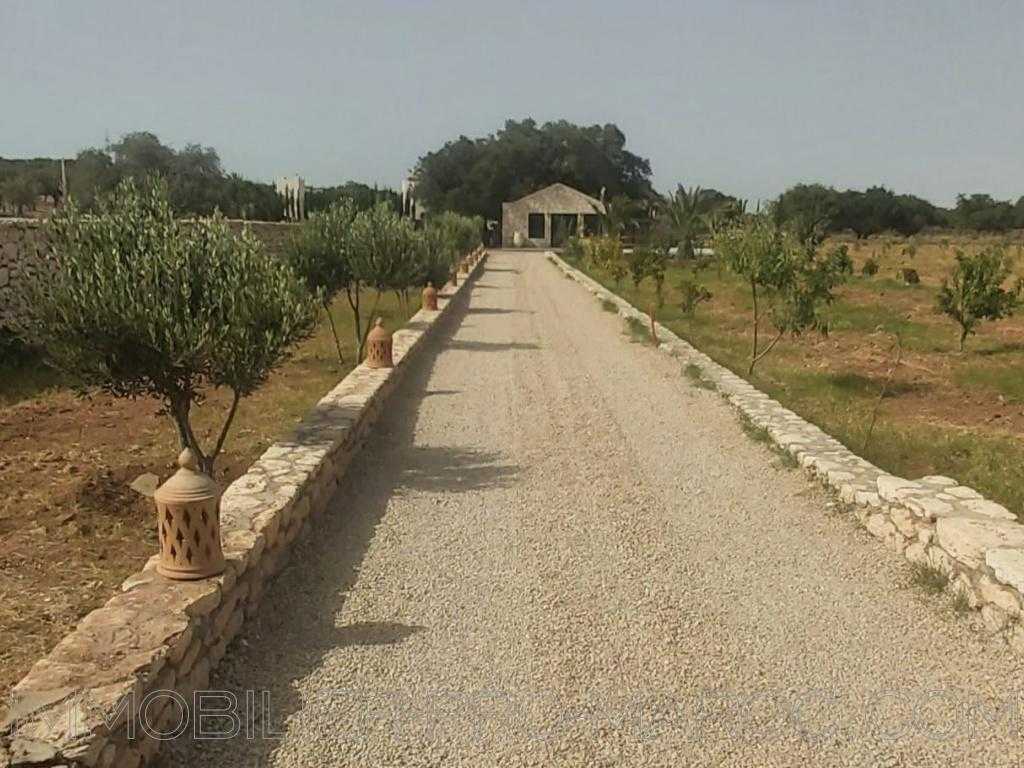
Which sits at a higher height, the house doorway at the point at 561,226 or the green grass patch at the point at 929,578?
the house doorway at the point at 561,226

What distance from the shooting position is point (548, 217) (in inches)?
2675

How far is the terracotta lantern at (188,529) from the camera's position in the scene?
3.97m

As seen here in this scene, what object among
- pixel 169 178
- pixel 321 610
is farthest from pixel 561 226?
pixel 321 610

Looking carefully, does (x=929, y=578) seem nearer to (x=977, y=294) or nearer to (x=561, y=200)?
(x=977, y=294)

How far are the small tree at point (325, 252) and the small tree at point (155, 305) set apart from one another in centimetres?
663

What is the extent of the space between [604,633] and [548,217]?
214 feet

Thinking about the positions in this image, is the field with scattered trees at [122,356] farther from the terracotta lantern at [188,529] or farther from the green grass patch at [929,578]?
the green grass patch at [929,578]

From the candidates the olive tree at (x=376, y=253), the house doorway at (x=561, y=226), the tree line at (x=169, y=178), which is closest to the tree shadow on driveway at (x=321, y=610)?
the olive tree at (x=376, y=253)

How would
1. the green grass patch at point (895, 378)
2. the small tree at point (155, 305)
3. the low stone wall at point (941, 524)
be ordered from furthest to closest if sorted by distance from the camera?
the green grass patch at point (895, 378)
the small tree at point (155, 305)
the low stone wall at point (941, 524)

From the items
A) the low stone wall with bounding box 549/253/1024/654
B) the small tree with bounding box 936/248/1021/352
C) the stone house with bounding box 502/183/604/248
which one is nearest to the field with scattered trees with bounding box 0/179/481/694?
the low stone wall with bounding box 549/253/1024/654

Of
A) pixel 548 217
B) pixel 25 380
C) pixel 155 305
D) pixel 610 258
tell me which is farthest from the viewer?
pixel 548 217

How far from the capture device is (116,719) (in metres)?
2.89

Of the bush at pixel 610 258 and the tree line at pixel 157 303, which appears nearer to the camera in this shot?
the tree line at pixel 157 303

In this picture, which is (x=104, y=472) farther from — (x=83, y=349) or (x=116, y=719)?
(x=116, y=719)
